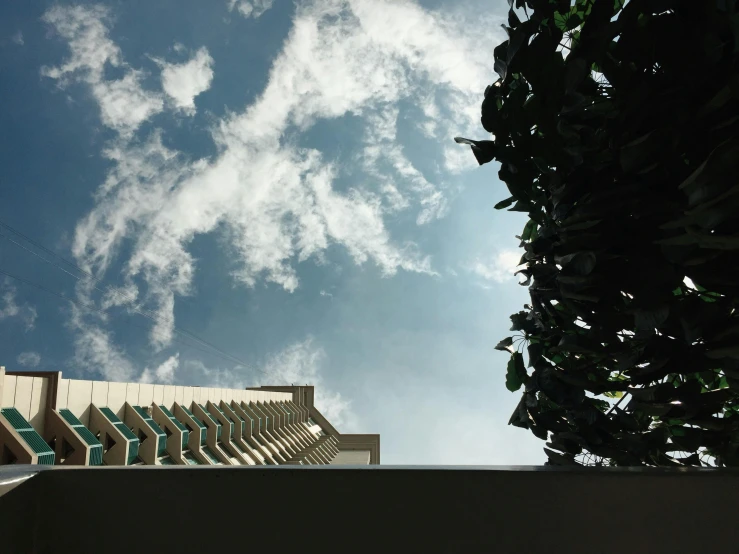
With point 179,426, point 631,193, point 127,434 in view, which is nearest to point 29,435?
point 127,434

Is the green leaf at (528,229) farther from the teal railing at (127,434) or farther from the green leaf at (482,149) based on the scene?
the teal railing at (127,434)

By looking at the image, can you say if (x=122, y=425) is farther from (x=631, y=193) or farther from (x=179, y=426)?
(x=631, y=193)

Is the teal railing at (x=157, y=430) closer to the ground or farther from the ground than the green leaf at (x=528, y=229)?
closer to the ground

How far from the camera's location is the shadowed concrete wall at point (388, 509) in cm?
→ 149

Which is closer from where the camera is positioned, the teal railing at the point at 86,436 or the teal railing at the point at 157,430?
the teal railing at the point at 86,436

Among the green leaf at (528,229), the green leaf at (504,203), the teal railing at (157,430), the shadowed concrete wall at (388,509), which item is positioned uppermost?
the green leaf at (504,203)

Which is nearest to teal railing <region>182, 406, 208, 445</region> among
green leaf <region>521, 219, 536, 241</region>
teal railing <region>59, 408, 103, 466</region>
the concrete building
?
the concrete building

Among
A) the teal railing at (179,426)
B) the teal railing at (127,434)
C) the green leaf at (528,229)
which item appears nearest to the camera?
the green leaf at (528,229)

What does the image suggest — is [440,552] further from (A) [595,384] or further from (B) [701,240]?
(B) [701,240]

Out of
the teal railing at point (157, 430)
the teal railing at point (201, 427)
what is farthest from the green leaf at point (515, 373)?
the teal railing at point (201, 427)

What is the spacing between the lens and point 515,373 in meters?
2.59

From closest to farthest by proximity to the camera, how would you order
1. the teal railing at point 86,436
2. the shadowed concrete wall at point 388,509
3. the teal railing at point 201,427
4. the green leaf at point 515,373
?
the shadowed concrete wall at point 388,509, the green leaf at point 515,373, the teal railing at point 86,436, the teal railing at point 201,427

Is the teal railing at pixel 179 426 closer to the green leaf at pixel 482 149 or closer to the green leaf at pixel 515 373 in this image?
the green leaf at pixel 515 373

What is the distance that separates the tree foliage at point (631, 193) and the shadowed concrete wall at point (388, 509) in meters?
0.53
